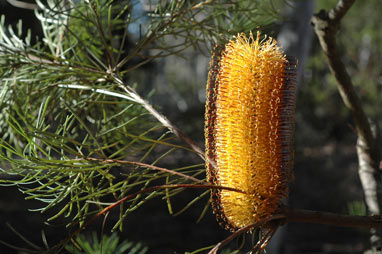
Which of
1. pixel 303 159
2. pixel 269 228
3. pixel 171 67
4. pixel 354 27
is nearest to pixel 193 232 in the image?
pixel 303 159

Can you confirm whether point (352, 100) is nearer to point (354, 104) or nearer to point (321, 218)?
point (354, 104)

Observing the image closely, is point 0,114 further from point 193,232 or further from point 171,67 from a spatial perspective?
point 171,67

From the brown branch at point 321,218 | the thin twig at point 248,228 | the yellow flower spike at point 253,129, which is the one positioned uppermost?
the yellow flower spike at point 253,129

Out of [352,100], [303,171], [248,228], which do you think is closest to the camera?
[248,228]

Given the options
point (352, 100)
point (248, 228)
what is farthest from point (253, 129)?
point (352, 100)

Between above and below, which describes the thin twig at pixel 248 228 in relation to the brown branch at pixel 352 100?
below

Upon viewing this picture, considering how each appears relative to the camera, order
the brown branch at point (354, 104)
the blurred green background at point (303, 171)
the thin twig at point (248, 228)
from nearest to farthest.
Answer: the thin twig at point (248, 228) < the brown branch at point (354, 104) < the blurred green background at point (303, 171)

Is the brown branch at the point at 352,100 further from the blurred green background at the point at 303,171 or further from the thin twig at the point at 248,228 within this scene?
the blurred green background at the point at 303,171

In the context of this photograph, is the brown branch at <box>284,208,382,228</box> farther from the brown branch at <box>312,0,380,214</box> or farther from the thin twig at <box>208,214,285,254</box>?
the brown branch at <box>312,0,380,214</box>

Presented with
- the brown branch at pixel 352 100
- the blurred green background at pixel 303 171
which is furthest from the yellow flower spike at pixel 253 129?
the blurred green background at pixel 303 171
